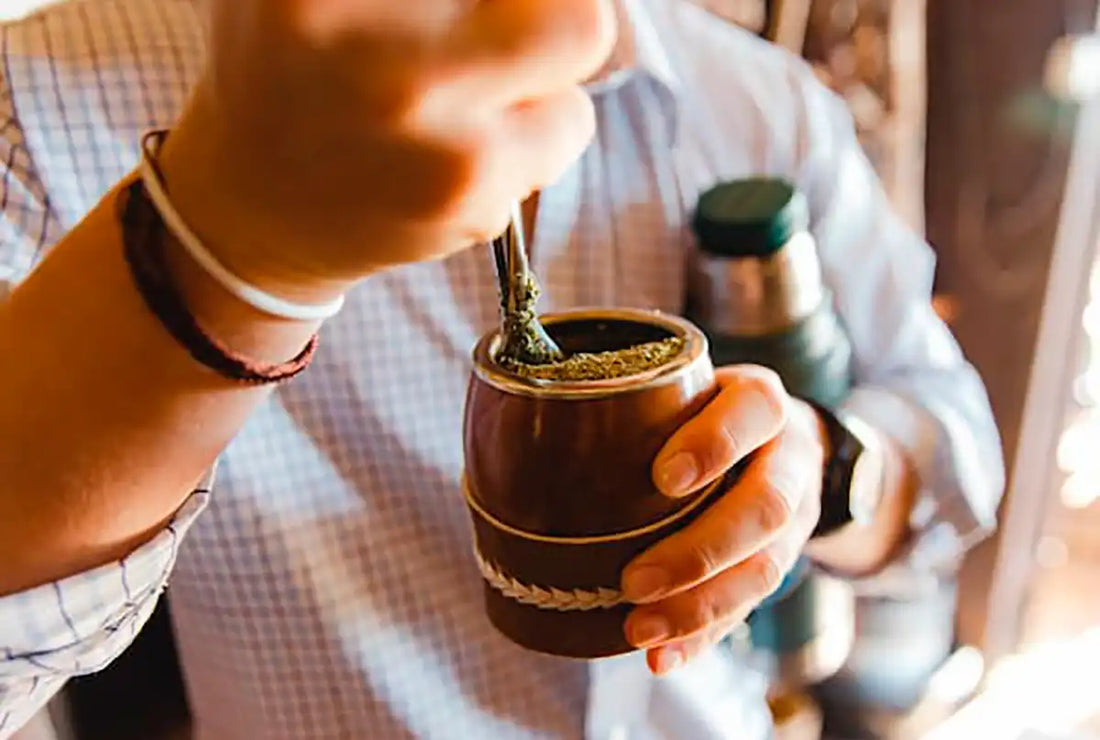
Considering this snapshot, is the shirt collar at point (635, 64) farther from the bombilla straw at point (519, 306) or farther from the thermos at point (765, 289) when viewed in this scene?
the bombilla straw at point (519, 306)

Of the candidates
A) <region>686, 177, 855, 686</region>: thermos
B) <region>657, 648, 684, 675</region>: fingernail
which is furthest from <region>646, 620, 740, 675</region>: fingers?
<region>686, 177, 855, 686</region>: thermos

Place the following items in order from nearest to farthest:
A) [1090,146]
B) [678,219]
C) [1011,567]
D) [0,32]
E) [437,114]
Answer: [437,114] → [0,32] → [678,219] → [1090,146] → [1011,567]

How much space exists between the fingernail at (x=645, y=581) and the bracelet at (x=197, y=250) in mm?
207

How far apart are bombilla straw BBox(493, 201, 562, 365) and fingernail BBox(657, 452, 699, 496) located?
0.08m

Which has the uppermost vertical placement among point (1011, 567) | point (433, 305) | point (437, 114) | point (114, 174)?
point (437, 114)

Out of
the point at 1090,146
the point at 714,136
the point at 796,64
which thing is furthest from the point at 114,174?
the point at 1090,146

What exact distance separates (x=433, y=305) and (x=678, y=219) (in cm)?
20

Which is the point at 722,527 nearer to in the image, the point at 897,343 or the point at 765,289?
the point at 765,289

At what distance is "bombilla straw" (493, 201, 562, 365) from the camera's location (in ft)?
1.69

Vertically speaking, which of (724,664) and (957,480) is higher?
(957,480)

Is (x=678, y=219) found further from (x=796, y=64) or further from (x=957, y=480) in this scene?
(x=957, y=480)

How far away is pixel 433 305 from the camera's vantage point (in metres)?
0.78

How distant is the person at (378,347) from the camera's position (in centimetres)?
36

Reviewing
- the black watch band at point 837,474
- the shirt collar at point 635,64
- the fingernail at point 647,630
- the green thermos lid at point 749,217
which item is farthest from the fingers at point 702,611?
the shirt collar at point 635,64
